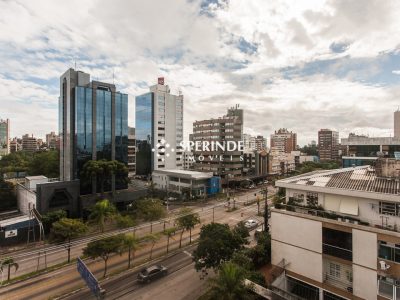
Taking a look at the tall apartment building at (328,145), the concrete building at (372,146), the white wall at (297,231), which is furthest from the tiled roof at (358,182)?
the tall apartment building at (328,145)

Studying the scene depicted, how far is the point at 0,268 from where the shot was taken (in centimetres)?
2502

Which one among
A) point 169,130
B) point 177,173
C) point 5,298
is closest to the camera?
point 5,298

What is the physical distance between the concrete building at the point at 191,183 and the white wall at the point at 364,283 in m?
51.3

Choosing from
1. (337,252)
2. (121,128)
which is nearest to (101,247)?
(337,252)

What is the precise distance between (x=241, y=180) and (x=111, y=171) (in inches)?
1924

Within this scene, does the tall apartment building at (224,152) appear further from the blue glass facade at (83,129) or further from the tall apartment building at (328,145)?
the tall apartment building at (328,145)

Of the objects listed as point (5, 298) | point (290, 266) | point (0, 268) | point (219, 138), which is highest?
point (219, 138)

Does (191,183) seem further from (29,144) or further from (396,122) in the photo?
(29,144)

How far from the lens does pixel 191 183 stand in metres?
69.8

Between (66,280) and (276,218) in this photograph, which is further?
(66,280)

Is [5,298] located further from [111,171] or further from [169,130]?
[169,130]

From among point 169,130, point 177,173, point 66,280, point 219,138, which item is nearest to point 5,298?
point 66,280

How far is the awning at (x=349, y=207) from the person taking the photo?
63.1ft

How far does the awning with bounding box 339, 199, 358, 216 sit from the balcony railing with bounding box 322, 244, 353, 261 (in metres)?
2.90
